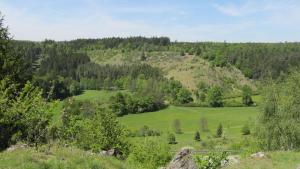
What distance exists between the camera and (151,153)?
32.7 meters

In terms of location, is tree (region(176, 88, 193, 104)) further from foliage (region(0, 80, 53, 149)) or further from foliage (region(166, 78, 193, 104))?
foliage (region(0, 80, 53, 149))

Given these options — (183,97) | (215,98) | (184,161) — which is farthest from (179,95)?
(184,161)

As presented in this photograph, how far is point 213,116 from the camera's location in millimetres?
136375

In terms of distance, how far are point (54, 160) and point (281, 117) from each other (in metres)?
35.1

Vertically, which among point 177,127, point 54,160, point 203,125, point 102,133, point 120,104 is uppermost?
point 54,160

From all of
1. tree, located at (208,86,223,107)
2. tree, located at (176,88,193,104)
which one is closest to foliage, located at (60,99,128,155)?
tree, located at (208,86,223,107)

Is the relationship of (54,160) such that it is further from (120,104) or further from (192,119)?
(120,104)

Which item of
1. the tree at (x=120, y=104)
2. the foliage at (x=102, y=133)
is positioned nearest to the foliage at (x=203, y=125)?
the tree at (x=120, y=104)

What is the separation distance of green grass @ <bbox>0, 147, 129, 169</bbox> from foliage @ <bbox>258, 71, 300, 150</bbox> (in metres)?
30.5

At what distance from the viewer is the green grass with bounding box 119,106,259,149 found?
11300 cm

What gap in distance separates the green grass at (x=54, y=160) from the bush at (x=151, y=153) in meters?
15.9

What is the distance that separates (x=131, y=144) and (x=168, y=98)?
5430 inches

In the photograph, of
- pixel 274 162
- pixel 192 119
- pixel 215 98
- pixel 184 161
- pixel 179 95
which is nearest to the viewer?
pixel 184 161

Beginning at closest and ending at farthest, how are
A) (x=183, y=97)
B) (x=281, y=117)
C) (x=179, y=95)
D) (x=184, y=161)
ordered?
1. (x=184, y=161)
2. (x=281, y=117)
3. (x=183, y=97)
4. (x=179, y=95)
